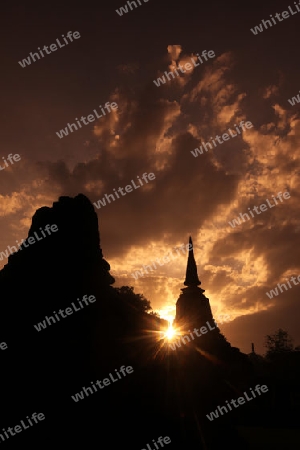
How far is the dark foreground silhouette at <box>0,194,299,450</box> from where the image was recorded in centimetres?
958

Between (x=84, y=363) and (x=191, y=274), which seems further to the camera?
(x=191, y=274)

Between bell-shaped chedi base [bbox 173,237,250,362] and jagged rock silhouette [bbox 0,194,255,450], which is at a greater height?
jagged rock silhouette [bbox 0,194,255,450]

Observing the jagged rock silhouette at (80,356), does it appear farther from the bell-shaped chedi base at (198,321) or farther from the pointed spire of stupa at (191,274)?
the pointed spire of stupa at (191,274)

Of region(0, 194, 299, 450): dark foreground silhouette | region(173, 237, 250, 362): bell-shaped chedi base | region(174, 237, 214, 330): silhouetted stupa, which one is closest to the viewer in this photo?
region(0, 194, 299, 450): dark foreground silhouette

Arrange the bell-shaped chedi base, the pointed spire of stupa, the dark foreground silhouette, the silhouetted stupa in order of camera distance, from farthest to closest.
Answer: the pointed spire of stupa → the silhouetted stupa → the bell-shaped chedi base → the dark foreground silhouette

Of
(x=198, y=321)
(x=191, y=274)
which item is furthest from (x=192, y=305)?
(x=191, y=274)

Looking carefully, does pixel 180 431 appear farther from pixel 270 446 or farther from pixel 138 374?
pixel 270 446

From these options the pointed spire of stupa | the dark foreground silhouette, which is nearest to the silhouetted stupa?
the pointed spire of stupa

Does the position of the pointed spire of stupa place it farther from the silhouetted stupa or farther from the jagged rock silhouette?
the jagged rock silhouette

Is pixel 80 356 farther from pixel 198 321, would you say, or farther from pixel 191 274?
pixel 191 274

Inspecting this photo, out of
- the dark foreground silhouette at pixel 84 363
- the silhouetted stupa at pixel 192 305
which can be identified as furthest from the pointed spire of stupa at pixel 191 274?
the dark foreground silhouette at pixel 84 363

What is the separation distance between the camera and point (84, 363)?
1038cm

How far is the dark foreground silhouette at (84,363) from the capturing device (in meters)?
9.58

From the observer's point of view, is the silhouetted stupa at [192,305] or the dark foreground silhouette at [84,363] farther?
the silhouetted stupa at [192,305]
